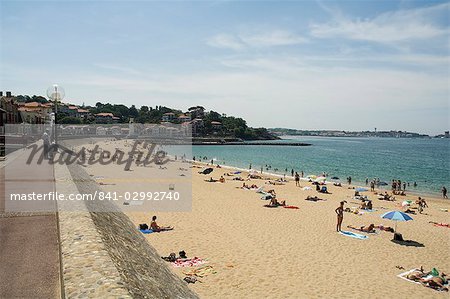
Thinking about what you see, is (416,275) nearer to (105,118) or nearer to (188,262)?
(188,262)

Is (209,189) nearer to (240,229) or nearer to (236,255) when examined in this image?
(240,229)

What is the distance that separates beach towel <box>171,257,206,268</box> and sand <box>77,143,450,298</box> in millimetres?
364

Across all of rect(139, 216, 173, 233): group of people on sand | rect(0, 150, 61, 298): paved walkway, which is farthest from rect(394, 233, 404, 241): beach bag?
rect(0, 150, 61, 298): paved walkway

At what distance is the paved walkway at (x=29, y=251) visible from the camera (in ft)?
16.8

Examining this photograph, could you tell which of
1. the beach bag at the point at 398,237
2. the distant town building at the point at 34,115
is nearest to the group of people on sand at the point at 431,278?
the beach bag at the point at 398,237

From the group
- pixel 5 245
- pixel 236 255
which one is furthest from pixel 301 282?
pixel 5 245

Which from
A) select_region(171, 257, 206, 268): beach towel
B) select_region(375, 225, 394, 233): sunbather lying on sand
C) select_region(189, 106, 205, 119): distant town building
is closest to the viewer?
select_region(171, 257, 206, 268): beach towel

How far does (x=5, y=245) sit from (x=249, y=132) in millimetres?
166896

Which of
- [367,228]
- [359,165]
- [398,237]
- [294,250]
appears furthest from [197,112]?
[294,250]

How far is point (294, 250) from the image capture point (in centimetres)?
1308

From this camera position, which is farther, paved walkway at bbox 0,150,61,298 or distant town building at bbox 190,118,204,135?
distant town building at bbox 190,118,204,135

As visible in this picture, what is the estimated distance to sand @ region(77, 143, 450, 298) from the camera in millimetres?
9930

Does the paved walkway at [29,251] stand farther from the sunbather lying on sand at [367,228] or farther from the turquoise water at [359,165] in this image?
the turquoise water at [359,165]

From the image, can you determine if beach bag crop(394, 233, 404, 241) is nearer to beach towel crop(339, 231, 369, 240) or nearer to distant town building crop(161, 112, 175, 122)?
beach towel crop(339, 231, 369, 240)
